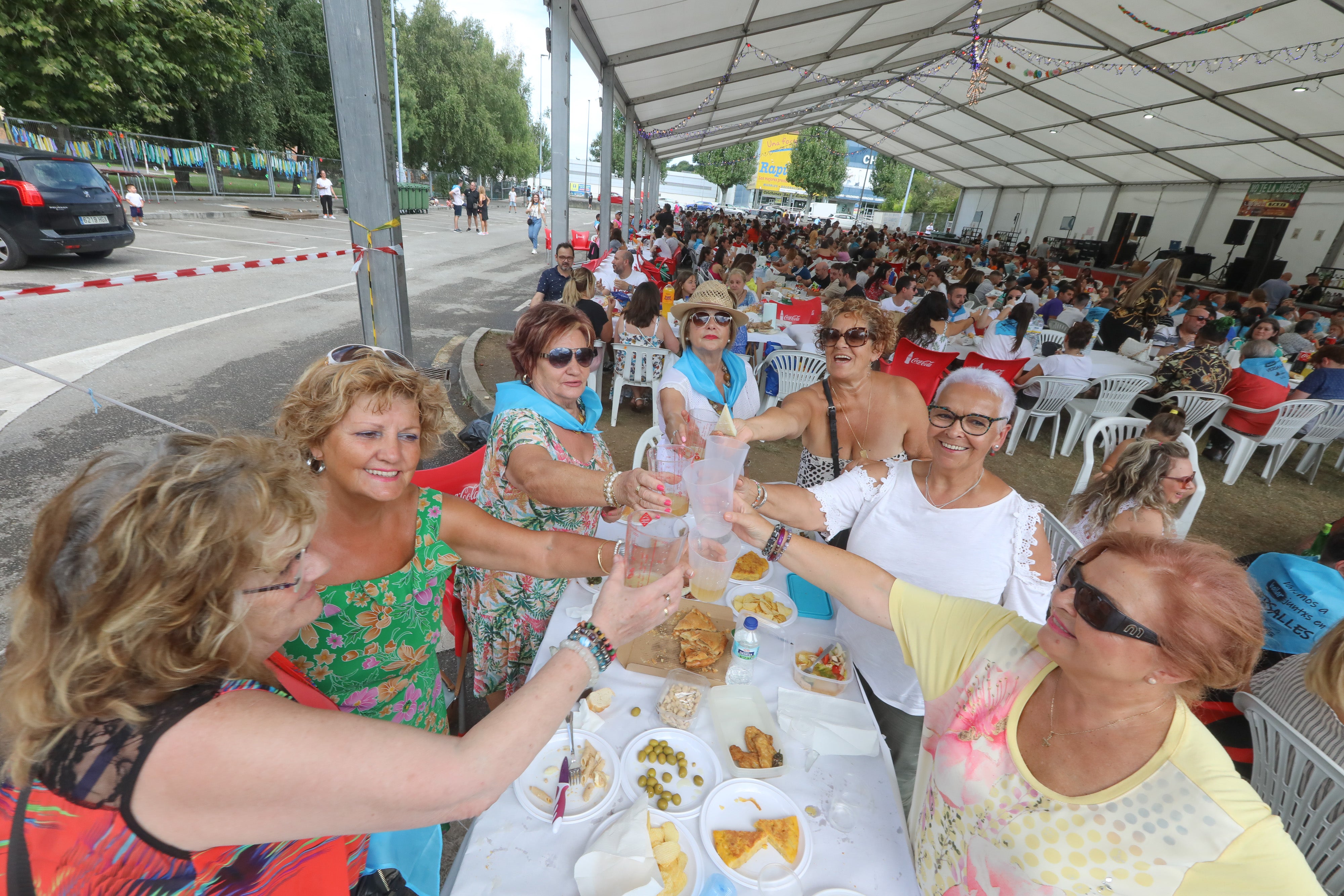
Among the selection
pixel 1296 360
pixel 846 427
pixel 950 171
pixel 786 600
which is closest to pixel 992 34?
pixel 1296 360

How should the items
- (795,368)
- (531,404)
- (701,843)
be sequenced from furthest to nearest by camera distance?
(795,368), (531,404), (701,843)

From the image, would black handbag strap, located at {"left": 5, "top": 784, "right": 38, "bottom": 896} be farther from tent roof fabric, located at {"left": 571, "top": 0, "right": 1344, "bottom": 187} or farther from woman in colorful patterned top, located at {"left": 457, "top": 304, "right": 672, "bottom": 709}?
tent roof fabric, located at {"left": 571, "top": 0, "right": 1344, "bottom": 187}

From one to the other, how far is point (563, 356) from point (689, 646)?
3.94 ft

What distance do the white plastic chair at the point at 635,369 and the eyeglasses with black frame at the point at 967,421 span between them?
435 cm

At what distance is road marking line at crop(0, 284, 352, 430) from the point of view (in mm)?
5273

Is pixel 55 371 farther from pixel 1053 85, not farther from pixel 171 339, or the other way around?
pixel 1053 85

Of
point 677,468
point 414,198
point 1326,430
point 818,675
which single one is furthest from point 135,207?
point 1326,430

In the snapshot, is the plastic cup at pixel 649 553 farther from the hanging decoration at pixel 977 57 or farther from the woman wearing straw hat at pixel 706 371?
the hanging decoration at pixel 977 57

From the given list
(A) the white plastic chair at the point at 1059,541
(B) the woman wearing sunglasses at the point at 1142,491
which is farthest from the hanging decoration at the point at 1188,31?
(A) the white plastic chair at the point at 1059,541

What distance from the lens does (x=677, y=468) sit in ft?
6.14

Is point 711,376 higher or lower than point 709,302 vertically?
lower

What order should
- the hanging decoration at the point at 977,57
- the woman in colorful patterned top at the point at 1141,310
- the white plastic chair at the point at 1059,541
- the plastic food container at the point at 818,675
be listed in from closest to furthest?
the plastic food container at the point at 818,675, the white plastic chair at the point at 1059,541, the woman in colorful patterned top at the point at 1141,310, the hanging decoration at the point at 977,57

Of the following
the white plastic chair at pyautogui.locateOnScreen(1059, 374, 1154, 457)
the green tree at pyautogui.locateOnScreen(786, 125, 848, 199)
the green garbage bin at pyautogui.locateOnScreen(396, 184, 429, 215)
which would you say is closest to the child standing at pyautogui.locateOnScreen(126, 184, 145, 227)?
Answer: the green garbage bin at pyautogui.locateOnScreen(396, 184, 429, 215)

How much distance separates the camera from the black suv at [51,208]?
348 inches
